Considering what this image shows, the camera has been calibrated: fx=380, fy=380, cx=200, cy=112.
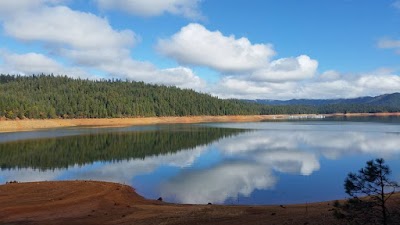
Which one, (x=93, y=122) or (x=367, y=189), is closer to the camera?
(x=367, y=189)

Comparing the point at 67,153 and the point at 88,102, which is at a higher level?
the point at 88,102

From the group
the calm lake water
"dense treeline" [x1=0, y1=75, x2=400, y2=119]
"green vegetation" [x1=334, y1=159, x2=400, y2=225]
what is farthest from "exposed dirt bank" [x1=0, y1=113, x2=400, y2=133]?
"green vegetation" [x1=334, y1=159, x2=400, y2=225]

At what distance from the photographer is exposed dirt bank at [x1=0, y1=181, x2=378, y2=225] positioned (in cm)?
1524

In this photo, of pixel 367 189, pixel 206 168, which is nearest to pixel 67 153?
pixel 206 168

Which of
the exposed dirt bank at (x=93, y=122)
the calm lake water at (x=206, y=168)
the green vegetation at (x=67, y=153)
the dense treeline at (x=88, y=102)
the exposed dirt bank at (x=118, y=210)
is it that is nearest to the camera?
the exposed dirt bank at (x=118, y=210)

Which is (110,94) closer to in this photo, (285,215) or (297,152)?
(297,152)

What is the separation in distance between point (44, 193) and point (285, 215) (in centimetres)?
1502

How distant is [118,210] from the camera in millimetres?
18641

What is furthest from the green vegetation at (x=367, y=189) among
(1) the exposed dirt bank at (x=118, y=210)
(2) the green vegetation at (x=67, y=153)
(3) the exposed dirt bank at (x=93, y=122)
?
(3) the exposed dirt bank at (x=93, y=122)

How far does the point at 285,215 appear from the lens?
15188 mm

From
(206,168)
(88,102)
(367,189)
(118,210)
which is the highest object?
(88,102)

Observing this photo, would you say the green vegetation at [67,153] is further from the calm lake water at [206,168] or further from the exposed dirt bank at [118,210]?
the exposed dirt bank at [118,210]

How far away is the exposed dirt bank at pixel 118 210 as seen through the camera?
50.0 ft

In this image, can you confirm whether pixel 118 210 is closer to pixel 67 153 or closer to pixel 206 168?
pixel 206 168
